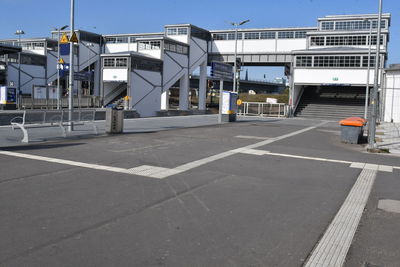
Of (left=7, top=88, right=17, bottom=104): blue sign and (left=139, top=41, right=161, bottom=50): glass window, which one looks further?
(left=139, top=41, right=161, bottom=50): glass window

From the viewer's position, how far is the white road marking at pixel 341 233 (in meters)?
4.39

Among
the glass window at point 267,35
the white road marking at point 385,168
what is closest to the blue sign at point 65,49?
the white road marking at point 385,168

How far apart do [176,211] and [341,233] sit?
7.43 feet

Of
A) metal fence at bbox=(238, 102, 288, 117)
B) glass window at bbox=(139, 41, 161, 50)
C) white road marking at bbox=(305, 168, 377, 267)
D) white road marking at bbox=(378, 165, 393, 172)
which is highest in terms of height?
glass window at bbox=(139, 41, 161, 50)

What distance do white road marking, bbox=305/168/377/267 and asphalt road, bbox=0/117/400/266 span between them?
0.09 meters

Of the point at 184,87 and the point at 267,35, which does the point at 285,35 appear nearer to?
the point at 267,35

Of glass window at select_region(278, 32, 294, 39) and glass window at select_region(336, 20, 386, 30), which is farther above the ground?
glass window at select_region(336, 20, 386, 30)

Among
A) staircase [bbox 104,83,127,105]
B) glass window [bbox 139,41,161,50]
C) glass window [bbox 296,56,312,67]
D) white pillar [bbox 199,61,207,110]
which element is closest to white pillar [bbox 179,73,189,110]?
white pillar [bbox 199,61,207,110]

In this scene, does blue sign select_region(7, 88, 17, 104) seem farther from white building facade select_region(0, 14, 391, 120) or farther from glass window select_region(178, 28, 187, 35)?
glass window select_region(178, 28, 187, 35)

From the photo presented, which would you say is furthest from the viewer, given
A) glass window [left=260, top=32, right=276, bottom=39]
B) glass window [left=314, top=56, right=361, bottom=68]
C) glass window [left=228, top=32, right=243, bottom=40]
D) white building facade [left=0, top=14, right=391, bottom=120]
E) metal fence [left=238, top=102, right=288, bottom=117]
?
glass window [left=228, top=32, right=243, bottom=40]

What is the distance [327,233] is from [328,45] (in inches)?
1922

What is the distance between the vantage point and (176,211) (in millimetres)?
5938

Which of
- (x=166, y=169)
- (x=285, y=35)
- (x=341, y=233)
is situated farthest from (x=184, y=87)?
(x=341, y=233)

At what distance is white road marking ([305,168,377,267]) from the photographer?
173 inches
